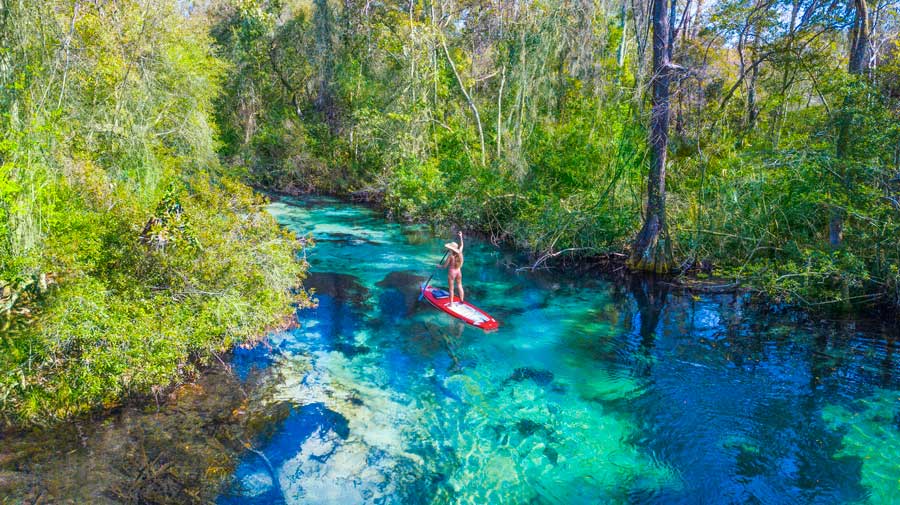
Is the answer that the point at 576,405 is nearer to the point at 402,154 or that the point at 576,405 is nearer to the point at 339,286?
the point at 339,286

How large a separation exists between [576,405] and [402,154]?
58.5 ft

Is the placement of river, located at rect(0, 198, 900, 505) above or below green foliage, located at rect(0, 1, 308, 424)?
below

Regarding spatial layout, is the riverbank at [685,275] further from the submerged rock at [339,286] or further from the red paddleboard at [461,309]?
the submerged rock at [339,286]

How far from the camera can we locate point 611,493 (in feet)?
21.2

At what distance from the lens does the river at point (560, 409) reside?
6543 mm

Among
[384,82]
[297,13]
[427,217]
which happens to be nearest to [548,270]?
[427,217]

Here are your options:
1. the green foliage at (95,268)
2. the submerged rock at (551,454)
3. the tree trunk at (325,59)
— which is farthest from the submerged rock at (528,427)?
the tree trunk at (325,59)

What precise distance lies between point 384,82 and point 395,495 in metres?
24.0

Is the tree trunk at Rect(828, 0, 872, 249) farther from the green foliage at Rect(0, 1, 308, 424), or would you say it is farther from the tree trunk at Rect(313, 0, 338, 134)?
the tree trunk at Rect(313, 0, 338, 134)

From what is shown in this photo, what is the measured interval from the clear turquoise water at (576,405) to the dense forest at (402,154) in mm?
1277

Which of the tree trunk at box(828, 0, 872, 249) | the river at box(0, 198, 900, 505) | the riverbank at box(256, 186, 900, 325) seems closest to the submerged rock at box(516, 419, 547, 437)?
the river at box(0, 198, 900, 505)

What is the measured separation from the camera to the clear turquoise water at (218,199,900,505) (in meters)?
6.56

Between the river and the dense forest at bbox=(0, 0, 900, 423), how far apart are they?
1.08 m

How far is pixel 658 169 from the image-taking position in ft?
44.8
